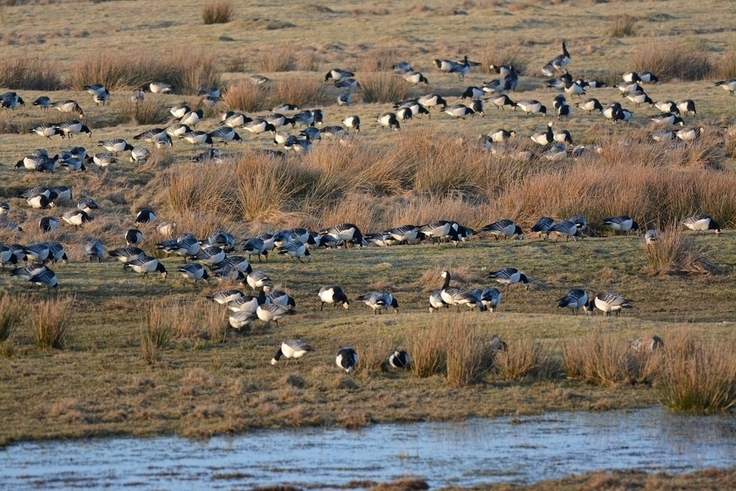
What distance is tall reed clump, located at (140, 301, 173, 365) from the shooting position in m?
12.5

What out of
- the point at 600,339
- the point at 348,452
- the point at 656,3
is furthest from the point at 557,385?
the point at 656,3

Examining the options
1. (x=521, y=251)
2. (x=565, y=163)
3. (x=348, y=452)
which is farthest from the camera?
(x=565, y=163)

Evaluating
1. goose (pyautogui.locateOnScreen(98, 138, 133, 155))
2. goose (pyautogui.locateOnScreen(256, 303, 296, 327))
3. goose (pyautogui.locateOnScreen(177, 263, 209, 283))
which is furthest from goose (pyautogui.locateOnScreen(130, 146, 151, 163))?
goose (pyautogui.locateOnScreen(256, 303, 296, 327))

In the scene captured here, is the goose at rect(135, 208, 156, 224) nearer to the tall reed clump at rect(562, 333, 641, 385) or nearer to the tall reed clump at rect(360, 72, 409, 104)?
the tall reed clump at rect(562, 333, 641, 385)

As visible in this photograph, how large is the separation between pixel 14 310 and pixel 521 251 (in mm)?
7920

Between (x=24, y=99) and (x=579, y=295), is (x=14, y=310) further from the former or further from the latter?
(x=24, y=99)

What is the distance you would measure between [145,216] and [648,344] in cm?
1022

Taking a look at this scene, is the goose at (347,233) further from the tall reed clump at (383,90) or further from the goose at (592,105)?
the tall reed clump at (383,90)

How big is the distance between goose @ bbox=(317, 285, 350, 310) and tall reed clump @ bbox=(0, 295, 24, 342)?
3617 millimetres

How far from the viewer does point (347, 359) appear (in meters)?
11.9

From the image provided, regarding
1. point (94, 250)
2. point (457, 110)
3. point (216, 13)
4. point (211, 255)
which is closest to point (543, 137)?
point (457, 110)

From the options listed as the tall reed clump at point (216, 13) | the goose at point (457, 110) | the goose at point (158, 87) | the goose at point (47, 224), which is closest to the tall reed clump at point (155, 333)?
the goose at point (47, 224)

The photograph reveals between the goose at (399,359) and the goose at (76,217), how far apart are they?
896cm

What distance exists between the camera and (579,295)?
14812 millimetres
